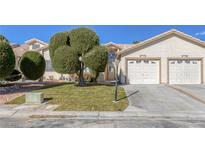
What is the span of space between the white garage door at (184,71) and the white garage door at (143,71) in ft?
4.96

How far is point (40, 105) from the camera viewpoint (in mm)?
10609

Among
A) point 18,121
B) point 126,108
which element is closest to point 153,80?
point 126,108

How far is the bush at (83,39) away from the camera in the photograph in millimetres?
17797

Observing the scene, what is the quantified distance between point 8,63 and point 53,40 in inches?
211

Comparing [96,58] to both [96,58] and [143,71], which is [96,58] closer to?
[96,58]

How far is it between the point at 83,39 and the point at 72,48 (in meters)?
1.48

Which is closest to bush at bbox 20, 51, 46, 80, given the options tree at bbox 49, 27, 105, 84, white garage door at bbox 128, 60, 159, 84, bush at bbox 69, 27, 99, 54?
tree at bbox 49, 27, 105, 84

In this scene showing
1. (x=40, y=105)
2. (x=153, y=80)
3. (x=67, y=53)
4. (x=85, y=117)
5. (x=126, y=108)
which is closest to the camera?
(x=85, y=117)

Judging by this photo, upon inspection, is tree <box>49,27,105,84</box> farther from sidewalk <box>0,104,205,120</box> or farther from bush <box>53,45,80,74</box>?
sidewalk <box>0,104,205,120</box>

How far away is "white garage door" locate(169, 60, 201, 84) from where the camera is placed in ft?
68.0

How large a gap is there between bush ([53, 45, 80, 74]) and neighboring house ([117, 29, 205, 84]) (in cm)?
583

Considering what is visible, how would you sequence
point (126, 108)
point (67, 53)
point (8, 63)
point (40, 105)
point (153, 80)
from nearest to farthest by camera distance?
point (126, 108) < point (40, 105) < point (8, 63) < point (67, 53) < point (153, 80)

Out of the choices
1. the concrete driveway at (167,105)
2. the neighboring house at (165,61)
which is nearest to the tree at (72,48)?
the neighboring house at (165,61)
